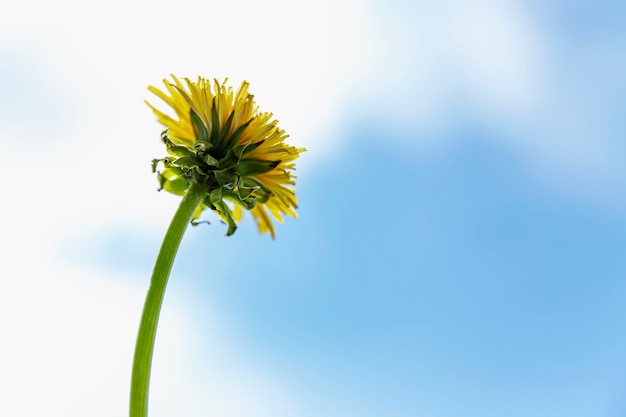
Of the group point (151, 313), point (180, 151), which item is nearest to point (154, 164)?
point (180, 151)

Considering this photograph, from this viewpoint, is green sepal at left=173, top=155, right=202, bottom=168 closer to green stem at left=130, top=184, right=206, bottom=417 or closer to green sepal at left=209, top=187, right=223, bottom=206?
green sepal at left=209, top=187, right=223, bottom=206

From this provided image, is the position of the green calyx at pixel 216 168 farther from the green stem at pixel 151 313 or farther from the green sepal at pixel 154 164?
the green stem at pixel 151 313

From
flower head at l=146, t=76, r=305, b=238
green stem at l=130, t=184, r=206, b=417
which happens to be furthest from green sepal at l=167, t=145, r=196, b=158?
green stem at l=130, t=184, r=206, b=417

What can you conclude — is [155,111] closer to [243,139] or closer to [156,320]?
[243,139]

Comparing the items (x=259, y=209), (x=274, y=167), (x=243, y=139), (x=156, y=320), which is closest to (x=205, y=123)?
(x=243, y=139)

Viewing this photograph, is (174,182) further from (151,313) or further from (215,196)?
(151,313)

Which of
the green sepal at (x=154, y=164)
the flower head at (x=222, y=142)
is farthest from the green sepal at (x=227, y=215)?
the green sepal at (x=154, y=164)
